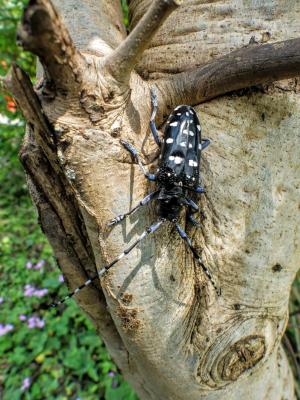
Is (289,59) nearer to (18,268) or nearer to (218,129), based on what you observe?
(218,129)

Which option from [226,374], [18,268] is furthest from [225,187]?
[18,268]

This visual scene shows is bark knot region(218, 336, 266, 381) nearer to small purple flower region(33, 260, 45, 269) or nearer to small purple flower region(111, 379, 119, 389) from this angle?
small purple flower region(111, 379, 119, 389)

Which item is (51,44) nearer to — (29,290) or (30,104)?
(30,104)

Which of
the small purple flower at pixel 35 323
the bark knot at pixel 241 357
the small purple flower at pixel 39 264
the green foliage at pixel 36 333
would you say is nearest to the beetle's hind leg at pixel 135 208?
the bark knot at pixel 241 357

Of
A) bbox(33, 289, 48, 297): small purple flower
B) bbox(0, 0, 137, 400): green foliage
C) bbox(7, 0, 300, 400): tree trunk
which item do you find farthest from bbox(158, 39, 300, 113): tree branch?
bbox(33, 289, 48, 297): small purple flower

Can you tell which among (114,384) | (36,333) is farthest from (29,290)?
(114,384)
